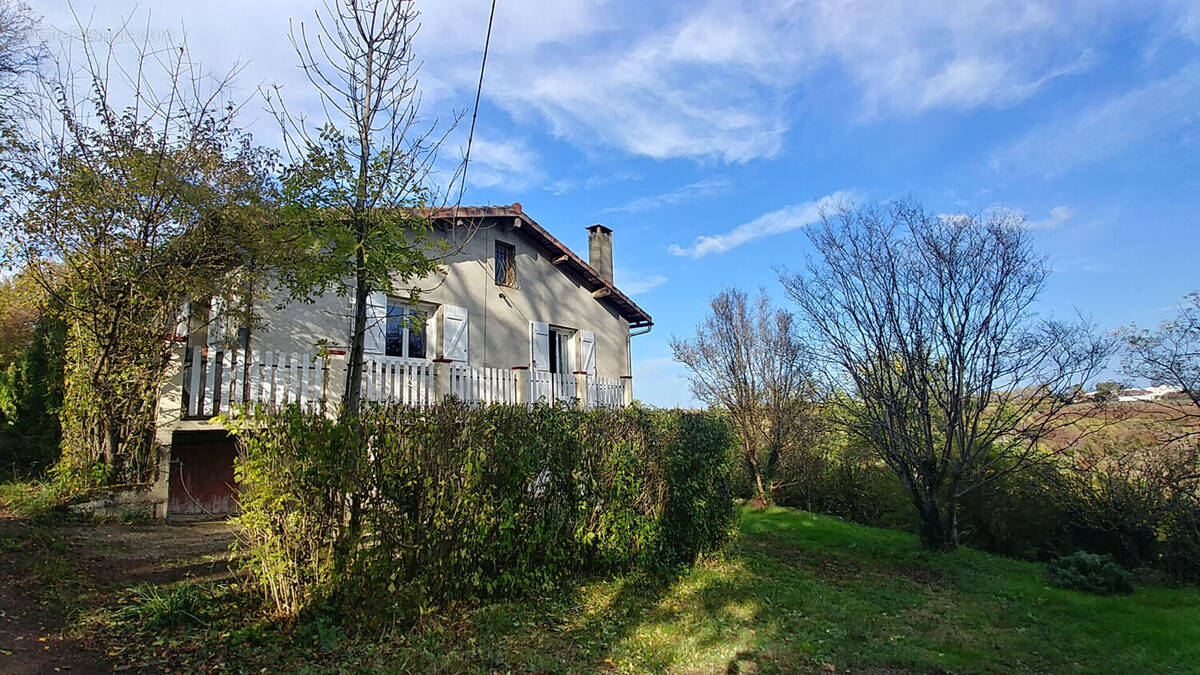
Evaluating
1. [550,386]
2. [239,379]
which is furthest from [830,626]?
[239,379]

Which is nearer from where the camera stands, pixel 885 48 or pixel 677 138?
pixel 885 48

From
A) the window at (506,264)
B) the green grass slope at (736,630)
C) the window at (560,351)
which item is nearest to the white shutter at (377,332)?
the window at (506,264)

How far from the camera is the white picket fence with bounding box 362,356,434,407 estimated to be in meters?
8.12

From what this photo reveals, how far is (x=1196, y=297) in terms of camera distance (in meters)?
7.54

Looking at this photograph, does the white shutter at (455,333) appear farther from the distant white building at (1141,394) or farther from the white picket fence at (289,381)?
the distant white building at (1141,394)

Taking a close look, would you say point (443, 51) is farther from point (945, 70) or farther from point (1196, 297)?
point (1196, 297)

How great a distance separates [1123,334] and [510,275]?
410 inches

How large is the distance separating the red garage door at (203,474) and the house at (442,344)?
2 cm

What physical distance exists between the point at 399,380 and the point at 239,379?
6.71 ft

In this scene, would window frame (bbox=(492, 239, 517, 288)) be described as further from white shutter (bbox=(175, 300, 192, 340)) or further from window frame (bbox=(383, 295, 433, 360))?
white shutter (bbox=(175, 300, 192, 340))

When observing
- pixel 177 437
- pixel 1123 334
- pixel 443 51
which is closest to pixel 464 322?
pixel 177 437

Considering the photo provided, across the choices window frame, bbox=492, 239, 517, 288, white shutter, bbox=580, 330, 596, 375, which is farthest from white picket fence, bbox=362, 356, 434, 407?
white shutter, bbox=580, 330, 596, 375

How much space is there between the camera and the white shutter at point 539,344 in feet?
41.4

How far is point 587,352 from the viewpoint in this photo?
46.0ft
